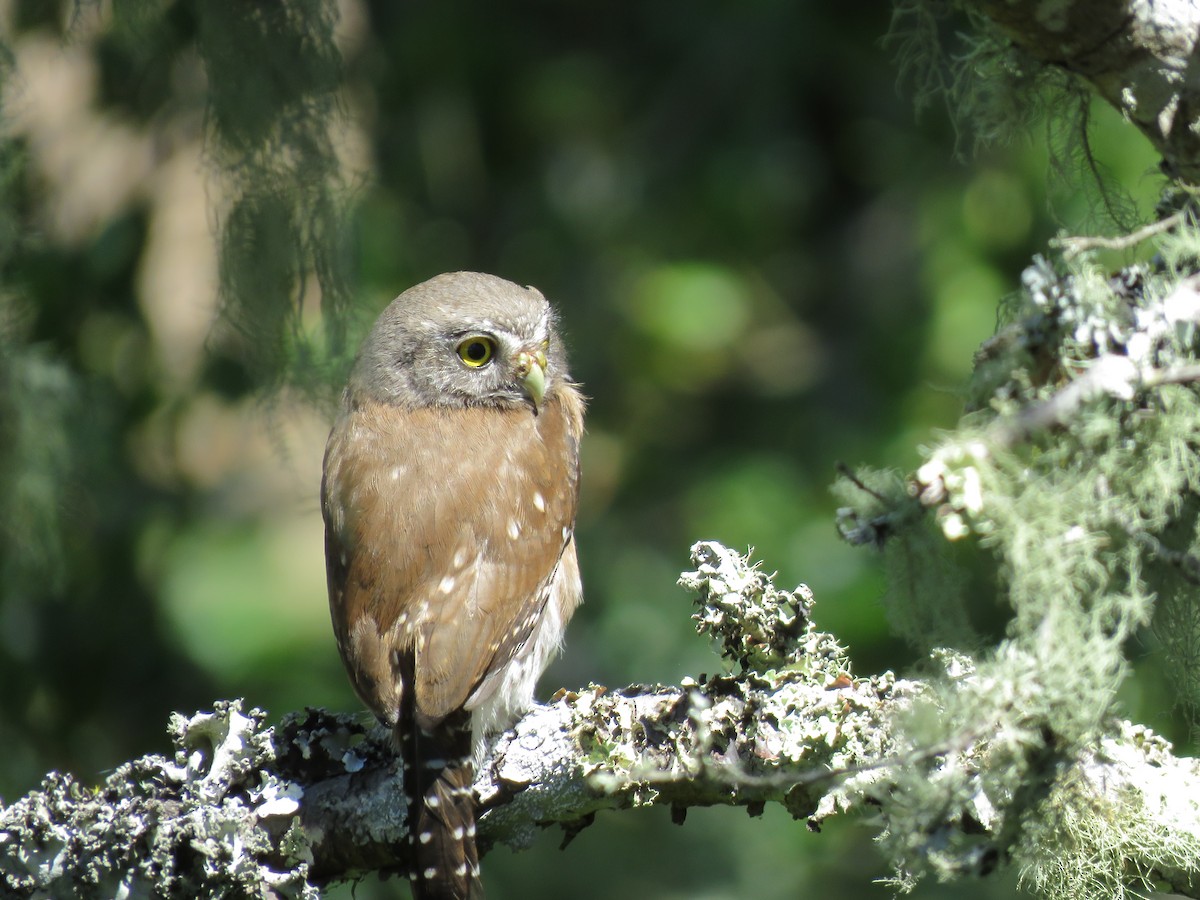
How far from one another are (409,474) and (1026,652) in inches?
82.7

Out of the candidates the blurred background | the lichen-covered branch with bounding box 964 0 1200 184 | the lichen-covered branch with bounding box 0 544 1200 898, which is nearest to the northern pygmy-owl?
the lichen-covered branch with bounding box 0 544 1200 898

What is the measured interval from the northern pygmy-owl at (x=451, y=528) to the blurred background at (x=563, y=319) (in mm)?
274

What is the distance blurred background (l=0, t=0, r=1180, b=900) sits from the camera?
3.83 meters

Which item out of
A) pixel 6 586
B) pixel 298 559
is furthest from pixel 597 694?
pixel 298 559

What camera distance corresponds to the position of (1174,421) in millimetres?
1716

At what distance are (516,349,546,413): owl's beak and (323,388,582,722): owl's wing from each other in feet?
0.46

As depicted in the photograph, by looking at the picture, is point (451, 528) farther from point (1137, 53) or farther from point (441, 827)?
point (1137, 53)

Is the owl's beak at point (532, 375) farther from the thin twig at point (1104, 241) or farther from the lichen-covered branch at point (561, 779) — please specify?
the thin twig at point (1104, 241)

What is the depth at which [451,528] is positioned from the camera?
3316mm

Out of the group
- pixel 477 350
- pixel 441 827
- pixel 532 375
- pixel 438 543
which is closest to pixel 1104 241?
pixel 441 827

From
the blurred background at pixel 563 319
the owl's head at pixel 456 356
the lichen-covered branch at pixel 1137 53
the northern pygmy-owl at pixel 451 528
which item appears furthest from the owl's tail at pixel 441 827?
the lichen-covered branch at pixel 1137 53

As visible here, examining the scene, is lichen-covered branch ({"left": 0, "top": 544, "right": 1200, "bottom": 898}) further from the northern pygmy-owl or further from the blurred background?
the blurred background

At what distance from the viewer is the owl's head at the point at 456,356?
393cm

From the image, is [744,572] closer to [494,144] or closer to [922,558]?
[922,558]
